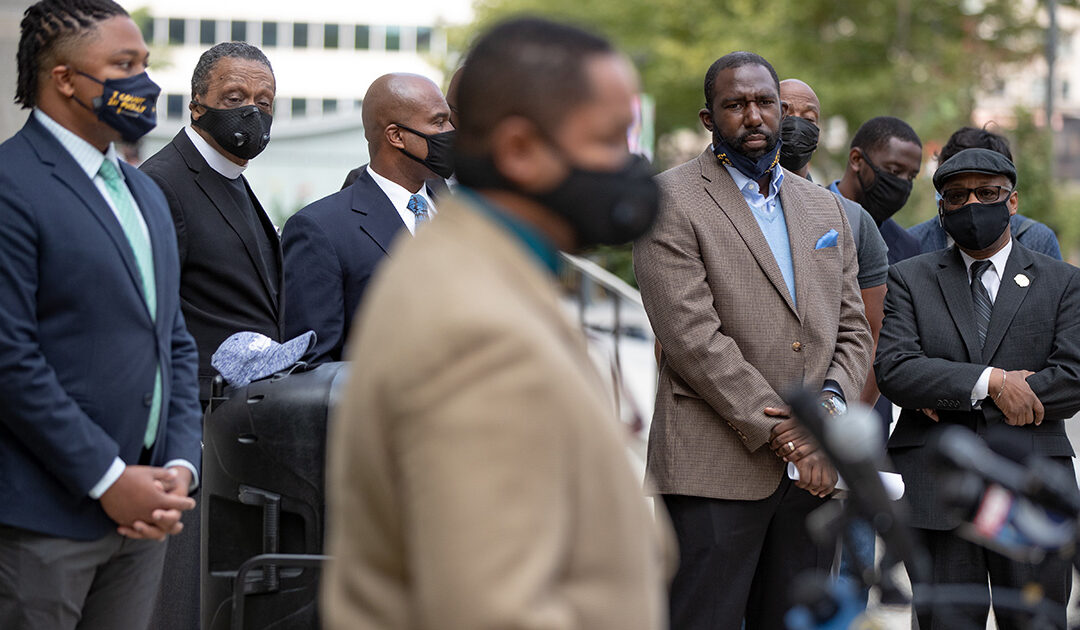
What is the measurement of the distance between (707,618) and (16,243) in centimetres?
264

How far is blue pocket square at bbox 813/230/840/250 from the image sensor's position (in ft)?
15.6

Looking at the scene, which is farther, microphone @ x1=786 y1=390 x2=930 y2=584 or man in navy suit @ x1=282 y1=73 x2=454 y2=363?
man in navy suit @ x1=282 y1=73 x2=454 y2=363

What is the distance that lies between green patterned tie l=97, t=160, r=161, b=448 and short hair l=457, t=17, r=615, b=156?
161cm

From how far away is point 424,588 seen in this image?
1762 mm

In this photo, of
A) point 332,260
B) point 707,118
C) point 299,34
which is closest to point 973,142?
point 707,118

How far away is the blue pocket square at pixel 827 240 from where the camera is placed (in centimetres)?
475

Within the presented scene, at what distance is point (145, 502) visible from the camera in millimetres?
3213

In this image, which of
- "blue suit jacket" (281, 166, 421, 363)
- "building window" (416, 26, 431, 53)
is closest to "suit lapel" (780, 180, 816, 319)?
"blue suit jacket" (281, 166, 421, 363)

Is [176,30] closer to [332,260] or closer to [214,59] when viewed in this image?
[214,59]

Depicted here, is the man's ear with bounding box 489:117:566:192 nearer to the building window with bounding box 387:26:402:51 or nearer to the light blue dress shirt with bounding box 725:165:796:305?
the light blue dress shirt with bounding box 725:165:796:305

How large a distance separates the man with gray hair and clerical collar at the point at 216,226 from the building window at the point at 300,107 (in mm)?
63918

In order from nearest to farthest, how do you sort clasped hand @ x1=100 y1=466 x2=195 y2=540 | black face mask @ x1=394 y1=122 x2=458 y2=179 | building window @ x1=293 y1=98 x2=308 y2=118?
1. clasped hand @ x1=100 y1=466 x2=195 y2=540
2. black face mask @ x1=394 y1=122 x2=458 y2=179
3. building window @ x1=293 y1=98 x2=308 y2=118

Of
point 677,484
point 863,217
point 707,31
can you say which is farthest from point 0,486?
point 707,31

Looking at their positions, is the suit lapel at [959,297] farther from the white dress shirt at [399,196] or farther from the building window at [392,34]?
the building window at [392,34]
